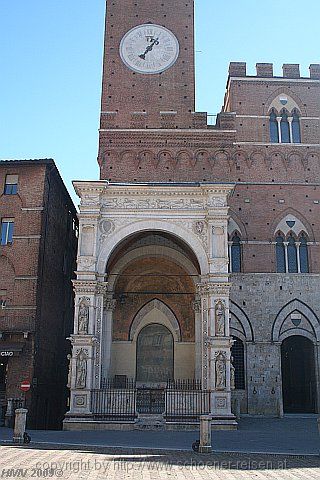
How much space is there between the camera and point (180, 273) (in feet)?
82.6

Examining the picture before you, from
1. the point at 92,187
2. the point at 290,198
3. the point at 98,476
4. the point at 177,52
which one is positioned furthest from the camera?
the point at 177,52

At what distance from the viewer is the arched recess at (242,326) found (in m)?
23.9

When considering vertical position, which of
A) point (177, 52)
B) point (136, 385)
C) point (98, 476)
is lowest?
point (98, 476)

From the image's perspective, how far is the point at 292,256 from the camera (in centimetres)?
2514

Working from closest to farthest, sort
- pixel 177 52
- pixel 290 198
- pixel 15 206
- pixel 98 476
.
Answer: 1. pixel 98 476
2. pixel 15 206
3. pixel 290 198
4. pixel 177 52

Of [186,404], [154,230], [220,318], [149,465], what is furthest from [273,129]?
[149,465]

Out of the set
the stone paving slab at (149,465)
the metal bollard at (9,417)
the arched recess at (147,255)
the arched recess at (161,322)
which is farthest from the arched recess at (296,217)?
the stone paving slab at (149,465)

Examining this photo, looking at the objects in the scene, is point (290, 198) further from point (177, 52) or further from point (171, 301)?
point (177, 52)

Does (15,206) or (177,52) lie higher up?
(177,52)

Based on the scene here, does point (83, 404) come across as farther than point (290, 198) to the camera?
No

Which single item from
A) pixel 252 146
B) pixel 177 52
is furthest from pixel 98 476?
pixel 177 52

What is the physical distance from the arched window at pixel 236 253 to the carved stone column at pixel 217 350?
4.97m

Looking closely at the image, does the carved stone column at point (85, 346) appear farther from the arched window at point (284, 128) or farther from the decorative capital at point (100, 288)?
the arched window at point (284, 128)

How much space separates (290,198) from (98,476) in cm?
1907
